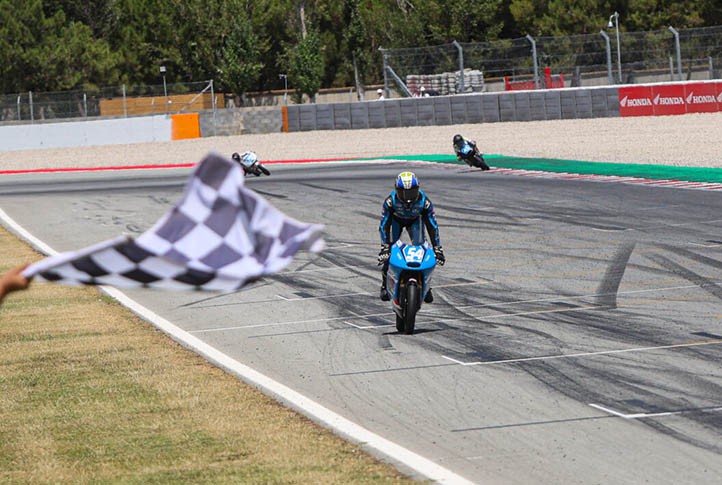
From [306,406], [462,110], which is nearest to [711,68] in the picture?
[462,110]

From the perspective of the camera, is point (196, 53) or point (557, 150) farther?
point (196, 53)

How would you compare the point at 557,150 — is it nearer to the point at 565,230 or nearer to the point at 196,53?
the point at 565,230

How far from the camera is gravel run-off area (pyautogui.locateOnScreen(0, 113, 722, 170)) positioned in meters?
34.4

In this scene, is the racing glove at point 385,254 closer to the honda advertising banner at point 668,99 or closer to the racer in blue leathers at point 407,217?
the racer in blue leathers at point 407,217

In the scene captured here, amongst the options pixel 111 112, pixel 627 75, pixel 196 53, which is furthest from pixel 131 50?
pixel 627 75

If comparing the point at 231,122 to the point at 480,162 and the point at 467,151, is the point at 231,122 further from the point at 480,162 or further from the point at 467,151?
the point at 467,151

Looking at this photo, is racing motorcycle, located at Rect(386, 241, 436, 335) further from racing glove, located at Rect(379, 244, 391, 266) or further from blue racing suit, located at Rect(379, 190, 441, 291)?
blue racing suit, located at Rect(379, 190, 441, 291)

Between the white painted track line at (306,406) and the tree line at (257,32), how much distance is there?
61025 millimetres

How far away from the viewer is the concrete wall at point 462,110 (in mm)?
44031

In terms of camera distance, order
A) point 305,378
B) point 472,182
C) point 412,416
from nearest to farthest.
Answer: point 412,416, point 305,378, point 472,182

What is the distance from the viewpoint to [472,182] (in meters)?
29.1

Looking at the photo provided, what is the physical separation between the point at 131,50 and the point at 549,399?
7498 centimetres

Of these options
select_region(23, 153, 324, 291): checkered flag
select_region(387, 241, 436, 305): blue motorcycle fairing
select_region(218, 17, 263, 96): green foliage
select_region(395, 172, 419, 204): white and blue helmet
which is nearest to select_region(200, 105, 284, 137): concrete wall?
select_region(218, 17, 263, 96): green foliage

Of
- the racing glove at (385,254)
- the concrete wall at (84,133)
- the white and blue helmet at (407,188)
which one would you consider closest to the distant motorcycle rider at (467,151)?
the white and blue helmet at (407,188)
